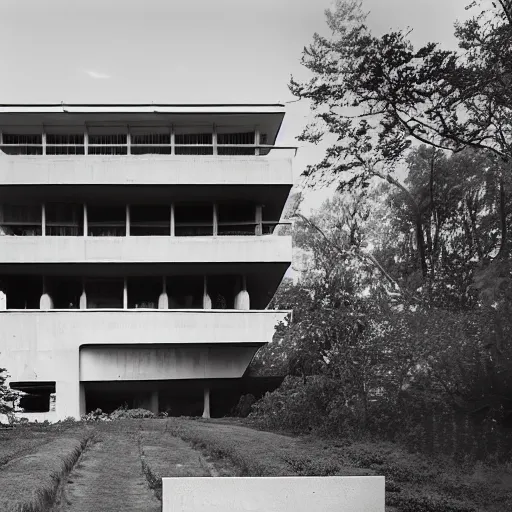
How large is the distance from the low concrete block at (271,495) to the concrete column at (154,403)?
2.55 ft

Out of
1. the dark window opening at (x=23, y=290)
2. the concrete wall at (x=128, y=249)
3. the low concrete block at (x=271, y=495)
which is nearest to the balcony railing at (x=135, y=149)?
the concrete wall at (x=128, y=249)

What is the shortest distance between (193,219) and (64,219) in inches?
29.6

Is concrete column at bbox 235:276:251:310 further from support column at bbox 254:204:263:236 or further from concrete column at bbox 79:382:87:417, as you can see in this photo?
concrete column at bbox 79:382:87:417

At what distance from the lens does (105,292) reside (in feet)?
16.3

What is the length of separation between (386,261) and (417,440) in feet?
3.77

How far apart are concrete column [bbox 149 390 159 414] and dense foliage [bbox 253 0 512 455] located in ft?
2.07

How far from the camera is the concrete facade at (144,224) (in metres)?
4.88

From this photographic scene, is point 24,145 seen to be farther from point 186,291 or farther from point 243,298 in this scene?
point 243,298

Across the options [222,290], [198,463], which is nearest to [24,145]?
[222,290]

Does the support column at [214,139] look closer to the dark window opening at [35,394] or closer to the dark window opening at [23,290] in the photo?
the dark window opening at [23,290]

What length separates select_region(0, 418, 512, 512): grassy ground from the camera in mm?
4676

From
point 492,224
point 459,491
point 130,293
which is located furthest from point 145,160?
point 459,491

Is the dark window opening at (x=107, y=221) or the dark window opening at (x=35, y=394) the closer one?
the dark window opening at (x=107, y=221)

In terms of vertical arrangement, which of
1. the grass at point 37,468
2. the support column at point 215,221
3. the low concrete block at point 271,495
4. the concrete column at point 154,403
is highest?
the support column at point 215,221
